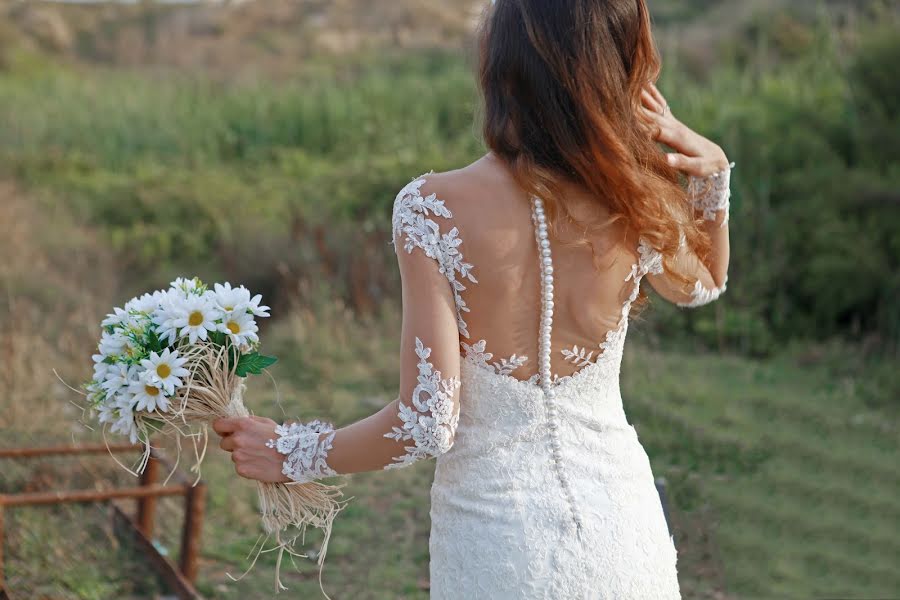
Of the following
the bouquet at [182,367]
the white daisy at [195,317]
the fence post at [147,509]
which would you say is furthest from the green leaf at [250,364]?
the fence post at [147,509]

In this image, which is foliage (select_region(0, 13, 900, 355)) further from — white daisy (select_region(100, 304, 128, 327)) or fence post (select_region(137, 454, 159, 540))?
white daisy (select_region(100, 304, 128, 327))

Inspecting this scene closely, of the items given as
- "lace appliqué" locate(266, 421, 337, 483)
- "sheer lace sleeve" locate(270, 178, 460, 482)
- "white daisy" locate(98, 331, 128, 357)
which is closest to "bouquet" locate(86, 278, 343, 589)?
"white daisy" locate(98, 331, 128, 357)

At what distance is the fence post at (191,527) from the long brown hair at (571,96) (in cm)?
231

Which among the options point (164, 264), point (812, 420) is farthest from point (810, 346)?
point (164, 264)

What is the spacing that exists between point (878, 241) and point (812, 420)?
77.6 inches

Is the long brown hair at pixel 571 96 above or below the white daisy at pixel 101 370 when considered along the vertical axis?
above

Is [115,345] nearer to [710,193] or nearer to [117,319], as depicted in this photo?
[117,319]

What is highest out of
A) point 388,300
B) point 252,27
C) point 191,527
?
point 191,527

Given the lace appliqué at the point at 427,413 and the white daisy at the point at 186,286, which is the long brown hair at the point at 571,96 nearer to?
the lace appliqué at the point at 427,413

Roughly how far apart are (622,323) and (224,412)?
85cm

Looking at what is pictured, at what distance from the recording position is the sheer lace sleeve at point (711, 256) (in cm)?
232

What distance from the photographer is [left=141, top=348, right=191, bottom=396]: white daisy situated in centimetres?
203

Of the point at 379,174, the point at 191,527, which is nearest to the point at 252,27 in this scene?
the point at 379,174

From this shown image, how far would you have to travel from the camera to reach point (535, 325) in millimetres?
1980
